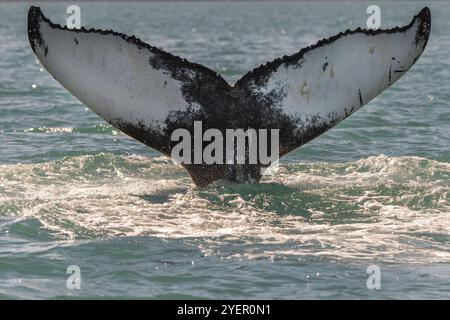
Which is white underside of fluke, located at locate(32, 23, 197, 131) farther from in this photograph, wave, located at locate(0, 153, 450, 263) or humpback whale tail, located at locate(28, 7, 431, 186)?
wave, located at locate(0, 153, 450, 263)

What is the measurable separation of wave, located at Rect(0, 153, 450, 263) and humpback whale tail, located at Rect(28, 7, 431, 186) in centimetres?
47

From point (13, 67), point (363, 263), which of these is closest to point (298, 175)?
point (363, 263)

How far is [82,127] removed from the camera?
15.1m

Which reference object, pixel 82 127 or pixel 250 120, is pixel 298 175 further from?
pixel 82 127

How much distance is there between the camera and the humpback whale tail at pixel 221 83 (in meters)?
8.09

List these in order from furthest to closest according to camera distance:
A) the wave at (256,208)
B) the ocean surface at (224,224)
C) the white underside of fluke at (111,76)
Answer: the white underside of fluke at (111,76)
the wave at (256,208)
the ocean surface at (224,224)

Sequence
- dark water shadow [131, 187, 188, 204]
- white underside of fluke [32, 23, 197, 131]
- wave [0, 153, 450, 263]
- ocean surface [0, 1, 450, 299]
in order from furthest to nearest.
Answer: dark water shadow [131, 187, 188, 204] → white underside of fluke [32, 23, 197, 131] → wave [0, 153, 450, 263] → ocean surface [0, 1, 450, 299]

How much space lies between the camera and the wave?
7.82 m

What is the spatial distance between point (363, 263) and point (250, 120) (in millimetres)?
1803

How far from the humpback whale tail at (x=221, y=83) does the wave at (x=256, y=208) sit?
474 millimetres

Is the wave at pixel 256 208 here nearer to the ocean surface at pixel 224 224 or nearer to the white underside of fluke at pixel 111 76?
the ocean surface at pixel 224 224

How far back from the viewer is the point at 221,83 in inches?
337

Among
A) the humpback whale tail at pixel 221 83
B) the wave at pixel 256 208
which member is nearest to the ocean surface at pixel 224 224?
the wave at pixel 256 208

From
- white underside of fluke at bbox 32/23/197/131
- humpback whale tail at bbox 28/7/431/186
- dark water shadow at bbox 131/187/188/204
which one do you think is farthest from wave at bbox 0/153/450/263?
white underside of fluke at bbox 32/23/197/131
